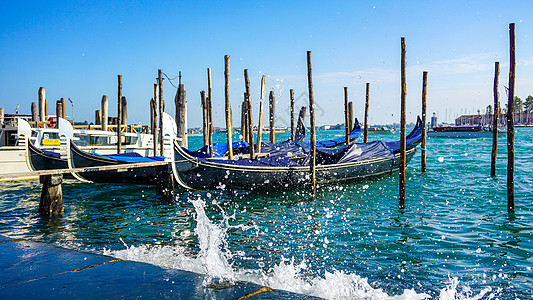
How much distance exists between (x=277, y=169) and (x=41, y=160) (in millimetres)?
8398

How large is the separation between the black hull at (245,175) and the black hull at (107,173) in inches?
37.5

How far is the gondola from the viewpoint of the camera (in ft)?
39.7

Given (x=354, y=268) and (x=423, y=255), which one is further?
(x=423, y=255)

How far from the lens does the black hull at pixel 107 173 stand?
41.7 ft

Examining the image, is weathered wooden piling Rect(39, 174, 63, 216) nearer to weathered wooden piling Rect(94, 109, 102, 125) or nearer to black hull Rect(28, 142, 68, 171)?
black hull Rect(28, 142, 68, 171)

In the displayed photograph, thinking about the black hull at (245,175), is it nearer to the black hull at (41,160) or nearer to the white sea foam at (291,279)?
the black hull at (41,160)

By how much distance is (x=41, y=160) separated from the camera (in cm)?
1499

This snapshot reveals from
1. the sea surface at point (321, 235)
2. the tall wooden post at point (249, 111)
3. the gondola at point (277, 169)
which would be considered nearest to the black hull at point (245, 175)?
the gondola at point (277, 169)

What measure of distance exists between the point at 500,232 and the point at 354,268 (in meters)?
3.73

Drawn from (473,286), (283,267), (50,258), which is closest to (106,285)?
(50,258)

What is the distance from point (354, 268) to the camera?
582 cm

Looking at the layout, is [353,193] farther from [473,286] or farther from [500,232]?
[473,286]

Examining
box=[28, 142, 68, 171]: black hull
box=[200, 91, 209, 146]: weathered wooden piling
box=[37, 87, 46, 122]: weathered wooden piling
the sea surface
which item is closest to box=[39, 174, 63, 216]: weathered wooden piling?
the sea surface

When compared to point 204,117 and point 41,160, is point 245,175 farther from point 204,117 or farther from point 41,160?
point 204,117
